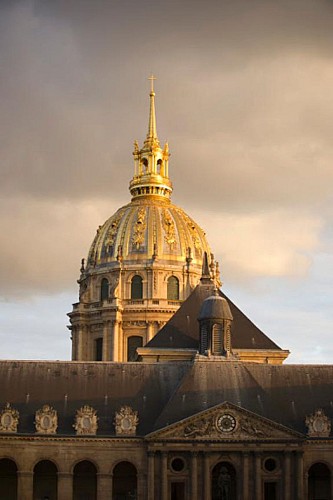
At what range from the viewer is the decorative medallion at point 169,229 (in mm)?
167250

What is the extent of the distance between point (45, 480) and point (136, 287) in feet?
229

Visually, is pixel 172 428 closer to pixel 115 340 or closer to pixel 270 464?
pixel 270 464

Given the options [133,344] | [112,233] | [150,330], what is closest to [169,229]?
[112,233]

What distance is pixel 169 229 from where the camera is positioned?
168 m

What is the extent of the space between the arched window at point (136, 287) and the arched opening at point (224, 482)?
229ft

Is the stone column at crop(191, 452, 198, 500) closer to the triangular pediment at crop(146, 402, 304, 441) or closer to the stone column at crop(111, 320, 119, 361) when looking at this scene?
the triangular pediment at crop(146, 402, 304, 441)

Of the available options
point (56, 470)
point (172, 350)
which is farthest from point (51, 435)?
point (172, 350)

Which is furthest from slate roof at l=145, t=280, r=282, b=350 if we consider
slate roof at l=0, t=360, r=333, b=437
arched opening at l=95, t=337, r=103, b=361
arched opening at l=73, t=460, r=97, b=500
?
arched opening at l=95, t=337, r=103, b=361

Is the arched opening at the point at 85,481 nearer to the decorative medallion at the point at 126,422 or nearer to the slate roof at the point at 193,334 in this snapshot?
the decorative medallion at the point at 126,422

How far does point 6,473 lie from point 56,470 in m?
4.37

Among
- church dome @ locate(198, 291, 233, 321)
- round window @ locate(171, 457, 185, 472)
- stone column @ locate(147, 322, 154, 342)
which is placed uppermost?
stone column @ locate(147, 322, 154, 342)

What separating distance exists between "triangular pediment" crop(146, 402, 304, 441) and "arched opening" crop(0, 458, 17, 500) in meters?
12.4

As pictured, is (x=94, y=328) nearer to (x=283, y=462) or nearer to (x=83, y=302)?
(x=83, y=302)

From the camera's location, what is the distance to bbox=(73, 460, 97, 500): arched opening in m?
96.4
